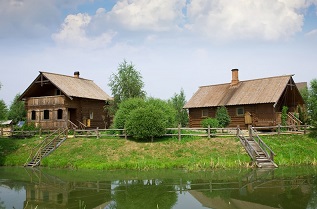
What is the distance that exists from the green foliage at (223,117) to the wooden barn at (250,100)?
2.09 feet

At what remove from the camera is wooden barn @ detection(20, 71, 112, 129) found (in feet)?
116

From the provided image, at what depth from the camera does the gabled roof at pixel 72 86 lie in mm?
34906

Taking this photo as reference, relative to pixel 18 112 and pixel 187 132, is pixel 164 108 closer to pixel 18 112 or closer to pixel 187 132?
pixel 187 132

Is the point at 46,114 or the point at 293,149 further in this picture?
the point at 46,114

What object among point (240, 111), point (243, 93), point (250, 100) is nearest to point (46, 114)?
point (240, 111)

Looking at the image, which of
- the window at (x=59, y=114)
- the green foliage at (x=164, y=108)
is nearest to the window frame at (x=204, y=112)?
the green foliage at (x=164, y=108)

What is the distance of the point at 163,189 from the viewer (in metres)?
15.2

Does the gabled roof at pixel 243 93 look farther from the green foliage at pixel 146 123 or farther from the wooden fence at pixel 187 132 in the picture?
the green foliage at pixel 146 123

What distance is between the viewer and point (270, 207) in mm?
11656

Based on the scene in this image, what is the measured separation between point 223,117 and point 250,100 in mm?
3202

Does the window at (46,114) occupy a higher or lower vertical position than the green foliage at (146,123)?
higher

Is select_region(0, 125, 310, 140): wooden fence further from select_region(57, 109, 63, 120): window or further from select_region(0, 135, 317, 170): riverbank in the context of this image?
select_region(57, 109, 63, 120): window

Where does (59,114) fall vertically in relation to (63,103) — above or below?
below

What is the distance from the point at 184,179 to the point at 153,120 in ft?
29.7
